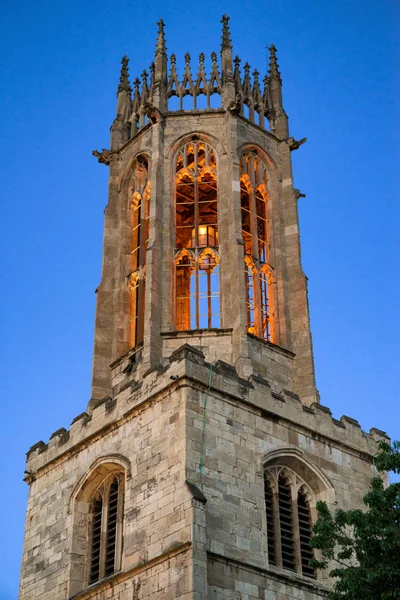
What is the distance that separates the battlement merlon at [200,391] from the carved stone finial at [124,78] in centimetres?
1214

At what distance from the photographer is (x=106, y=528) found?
1066 inches

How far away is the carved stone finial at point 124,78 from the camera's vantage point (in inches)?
1497

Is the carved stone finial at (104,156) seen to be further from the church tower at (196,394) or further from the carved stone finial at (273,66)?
the carved stone finial at (273,66)

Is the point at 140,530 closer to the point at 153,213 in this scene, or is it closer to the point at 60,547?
the point at 60,547

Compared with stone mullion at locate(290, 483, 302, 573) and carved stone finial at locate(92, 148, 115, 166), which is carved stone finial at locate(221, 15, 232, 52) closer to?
carved stone finial at locate(92, 148, 115, 166)

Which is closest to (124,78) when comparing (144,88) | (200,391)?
(144,88)

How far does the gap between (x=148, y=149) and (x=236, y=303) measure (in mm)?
7104

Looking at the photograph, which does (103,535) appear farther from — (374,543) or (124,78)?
(124,78)

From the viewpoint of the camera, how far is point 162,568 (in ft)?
76.4

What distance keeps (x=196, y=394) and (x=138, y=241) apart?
9114 mm

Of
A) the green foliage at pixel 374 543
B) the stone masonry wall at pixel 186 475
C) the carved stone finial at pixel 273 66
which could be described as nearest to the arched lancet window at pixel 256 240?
the stone masonry wall at pixel 186 475

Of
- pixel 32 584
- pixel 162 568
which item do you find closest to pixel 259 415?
pixel 162 568

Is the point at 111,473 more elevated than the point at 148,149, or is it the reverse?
the point at 148,149

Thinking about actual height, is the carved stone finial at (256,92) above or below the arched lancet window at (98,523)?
above
